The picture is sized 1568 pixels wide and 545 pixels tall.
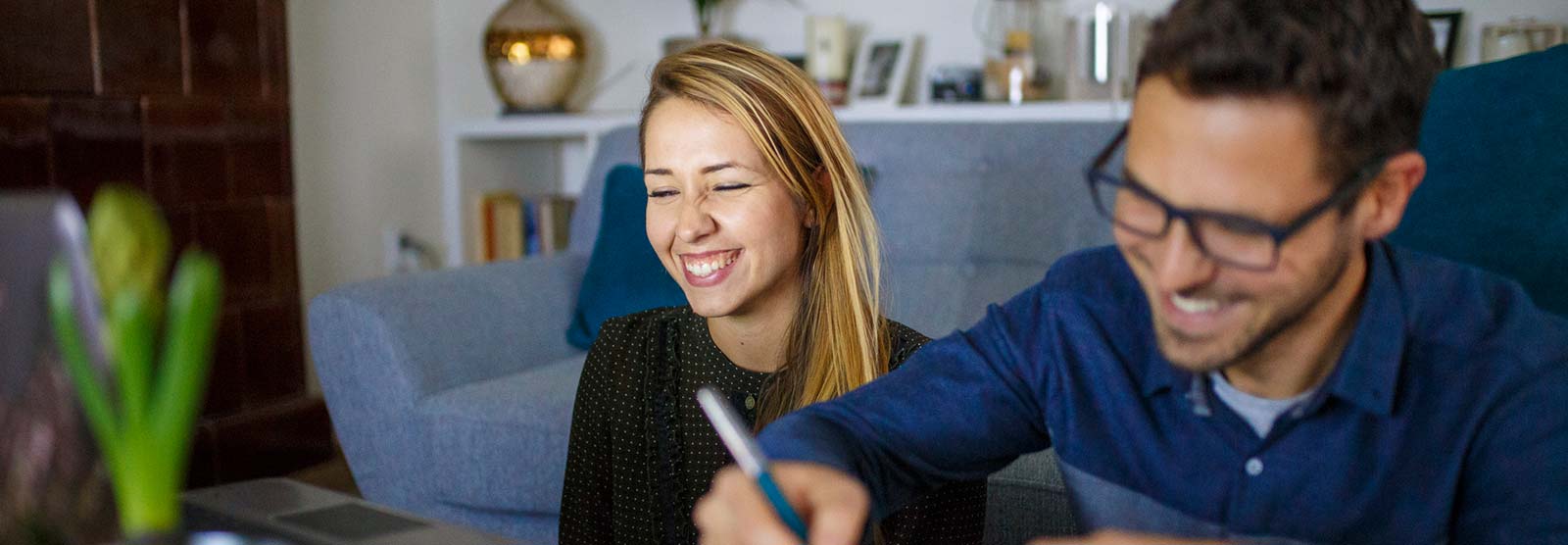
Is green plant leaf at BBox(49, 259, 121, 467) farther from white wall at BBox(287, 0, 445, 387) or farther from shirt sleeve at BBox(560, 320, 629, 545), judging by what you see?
white wall at BBox(287, 0, 445, 387)

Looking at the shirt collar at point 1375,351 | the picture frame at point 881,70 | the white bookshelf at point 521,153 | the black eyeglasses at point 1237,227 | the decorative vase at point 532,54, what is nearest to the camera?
the black eyeglasses at point 1237,227

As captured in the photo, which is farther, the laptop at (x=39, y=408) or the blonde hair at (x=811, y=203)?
the blonde hair at (x=811, y=203)

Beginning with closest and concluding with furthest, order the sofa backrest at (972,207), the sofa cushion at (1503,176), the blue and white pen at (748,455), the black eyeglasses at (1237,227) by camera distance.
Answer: the blue and white pen at (748,455) → the black eyeglasses at (1237,227) → the sofa cushion at (1503,176) → the sofa backrest at (972,207)

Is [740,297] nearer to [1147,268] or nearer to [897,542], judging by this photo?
[897,542]

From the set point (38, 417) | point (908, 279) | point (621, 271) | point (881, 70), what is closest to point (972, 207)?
point (908, 279)

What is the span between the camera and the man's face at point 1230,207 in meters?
0.69

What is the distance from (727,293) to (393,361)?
81 centimetres

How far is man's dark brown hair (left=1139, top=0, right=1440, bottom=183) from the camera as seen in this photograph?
2.29 ft

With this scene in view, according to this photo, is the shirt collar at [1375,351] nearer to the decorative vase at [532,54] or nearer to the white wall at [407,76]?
the white wall at [407,76]

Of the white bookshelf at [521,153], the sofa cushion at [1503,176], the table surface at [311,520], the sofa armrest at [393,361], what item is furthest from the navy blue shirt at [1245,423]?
the white bookshelf at [521,153]

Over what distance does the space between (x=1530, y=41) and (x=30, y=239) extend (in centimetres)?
241

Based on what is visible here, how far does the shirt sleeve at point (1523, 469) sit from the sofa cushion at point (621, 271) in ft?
4.85

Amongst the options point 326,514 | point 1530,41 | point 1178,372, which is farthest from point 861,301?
point 1530,41

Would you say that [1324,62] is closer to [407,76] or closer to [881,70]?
[881,70]
